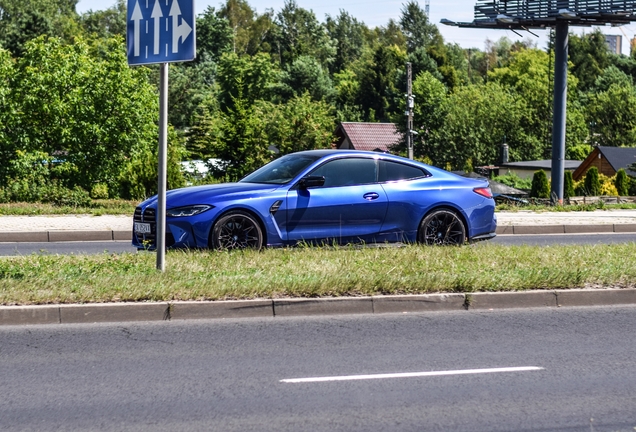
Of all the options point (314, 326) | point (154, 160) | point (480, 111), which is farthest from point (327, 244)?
point (480, 111)

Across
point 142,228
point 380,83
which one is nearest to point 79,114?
point 142,228

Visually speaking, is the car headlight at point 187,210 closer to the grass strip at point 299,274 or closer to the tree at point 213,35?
the grass strip at point 299,274

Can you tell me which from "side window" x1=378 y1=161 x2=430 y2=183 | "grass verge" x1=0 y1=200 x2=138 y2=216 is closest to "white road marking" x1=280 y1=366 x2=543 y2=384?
"side window" x1=378 y1=161 x2=430 y2=183

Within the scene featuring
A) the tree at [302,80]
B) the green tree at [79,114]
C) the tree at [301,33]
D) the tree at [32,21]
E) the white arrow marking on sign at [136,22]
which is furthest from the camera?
the tree at [301,33]

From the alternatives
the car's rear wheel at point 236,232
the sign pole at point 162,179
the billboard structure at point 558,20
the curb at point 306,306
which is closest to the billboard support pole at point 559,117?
the billboard structure at point 558,20

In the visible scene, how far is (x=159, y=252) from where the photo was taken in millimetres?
9992

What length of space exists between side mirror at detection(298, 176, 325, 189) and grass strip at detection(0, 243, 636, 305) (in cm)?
96

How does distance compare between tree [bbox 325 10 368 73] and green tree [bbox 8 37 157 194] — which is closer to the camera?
green tree [bbox 8 37 157 194]

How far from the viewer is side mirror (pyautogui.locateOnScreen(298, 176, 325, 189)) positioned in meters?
12.6

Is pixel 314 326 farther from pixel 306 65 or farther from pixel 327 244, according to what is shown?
pixel 306 65

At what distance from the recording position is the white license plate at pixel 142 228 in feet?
40.3

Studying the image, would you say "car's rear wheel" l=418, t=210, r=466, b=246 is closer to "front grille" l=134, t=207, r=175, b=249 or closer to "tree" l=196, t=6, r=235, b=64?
"front grille" l=134, t=207, r=175, b=249

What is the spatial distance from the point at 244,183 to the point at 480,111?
82.5m

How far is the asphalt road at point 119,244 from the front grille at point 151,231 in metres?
1.34
